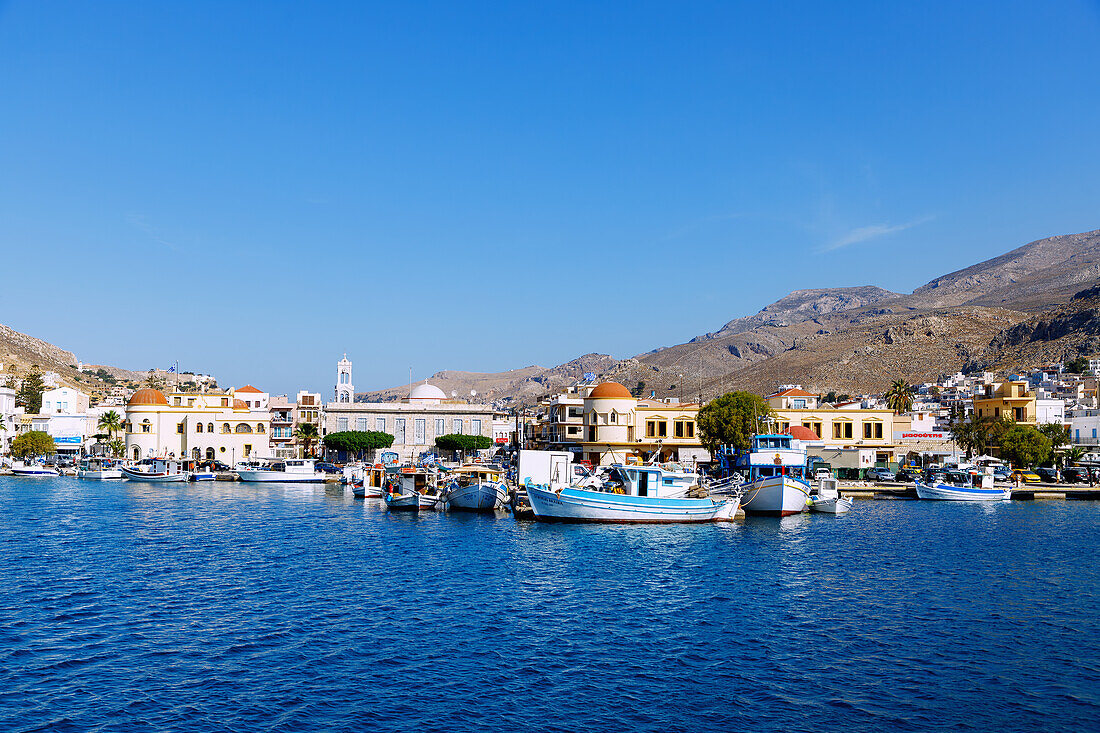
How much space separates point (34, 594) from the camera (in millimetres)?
29562

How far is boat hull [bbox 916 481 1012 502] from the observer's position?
67.4 meters

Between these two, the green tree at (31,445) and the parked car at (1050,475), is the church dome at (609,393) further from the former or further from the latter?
the green tree at (31,445)

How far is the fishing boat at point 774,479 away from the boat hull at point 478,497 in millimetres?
16295

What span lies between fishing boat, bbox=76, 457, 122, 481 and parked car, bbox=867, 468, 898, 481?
76572 mm

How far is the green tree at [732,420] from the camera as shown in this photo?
7625 cm

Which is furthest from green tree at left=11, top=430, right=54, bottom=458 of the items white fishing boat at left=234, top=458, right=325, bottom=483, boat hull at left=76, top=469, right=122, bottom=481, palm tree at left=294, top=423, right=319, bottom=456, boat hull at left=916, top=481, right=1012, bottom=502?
boat hull at left=916, top=481, right=1012, bottom=502

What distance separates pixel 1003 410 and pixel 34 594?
307 ft

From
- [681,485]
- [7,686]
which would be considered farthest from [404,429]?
[7,686]

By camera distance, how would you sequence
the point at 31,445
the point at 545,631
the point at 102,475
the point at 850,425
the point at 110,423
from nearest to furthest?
the point at 545,631, the point at 102,475, the point at 850,425, the point at 31,445, the point at 110,423

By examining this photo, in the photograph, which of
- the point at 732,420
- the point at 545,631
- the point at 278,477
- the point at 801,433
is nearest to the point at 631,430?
the point at 732,420

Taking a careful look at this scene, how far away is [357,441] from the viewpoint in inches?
3844

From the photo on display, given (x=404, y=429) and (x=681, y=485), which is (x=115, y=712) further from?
(x=404, y=429)

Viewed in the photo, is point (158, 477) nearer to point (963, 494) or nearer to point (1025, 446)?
point (963, 494)

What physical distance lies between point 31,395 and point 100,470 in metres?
55.1
